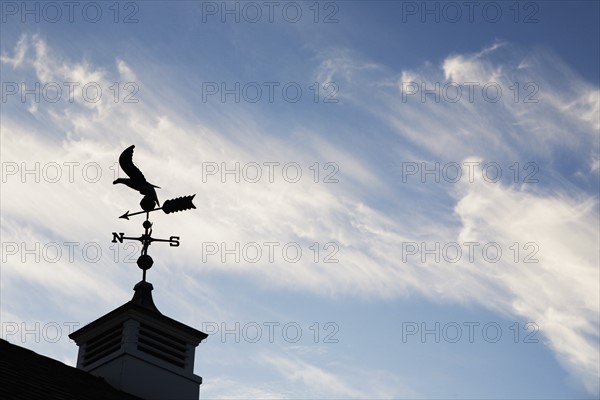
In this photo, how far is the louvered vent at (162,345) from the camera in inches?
666

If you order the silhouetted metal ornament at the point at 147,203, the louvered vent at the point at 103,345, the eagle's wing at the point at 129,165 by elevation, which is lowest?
the louvered vent at the point at 103,345

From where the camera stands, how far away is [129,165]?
56.3ft

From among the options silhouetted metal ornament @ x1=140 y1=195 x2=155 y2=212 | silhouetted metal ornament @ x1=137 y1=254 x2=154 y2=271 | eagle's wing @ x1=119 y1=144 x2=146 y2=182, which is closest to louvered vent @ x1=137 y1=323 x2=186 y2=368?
silhouetted metal ornament @ x1=137 y1=254 x2=154 y2=271

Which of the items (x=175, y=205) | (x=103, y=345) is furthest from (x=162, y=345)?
(x=175, y=205)

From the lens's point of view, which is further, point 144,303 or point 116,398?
point 144,303

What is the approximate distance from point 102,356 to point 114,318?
0.64 meters

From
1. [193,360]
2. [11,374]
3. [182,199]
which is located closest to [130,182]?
[182,199]

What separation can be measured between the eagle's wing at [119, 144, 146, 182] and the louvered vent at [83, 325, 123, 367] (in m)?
2.42

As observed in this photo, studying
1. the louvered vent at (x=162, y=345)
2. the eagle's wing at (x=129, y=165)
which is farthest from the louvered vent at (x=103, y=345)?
the eagle's wing at (x=129, y=165)

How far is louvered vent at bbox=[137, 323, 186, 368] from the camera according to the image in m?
16.9

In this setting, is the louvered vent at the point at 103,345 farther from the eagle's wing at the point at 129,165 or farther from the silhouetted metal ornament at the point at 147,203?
the eagle's wing at the point at 129,165

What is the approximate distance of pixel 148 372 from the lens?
1664cm

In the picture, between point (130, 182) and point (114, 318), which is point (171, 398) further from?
point (130, 182)

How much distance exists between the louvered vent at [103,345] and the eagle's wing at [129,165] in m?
2.42
